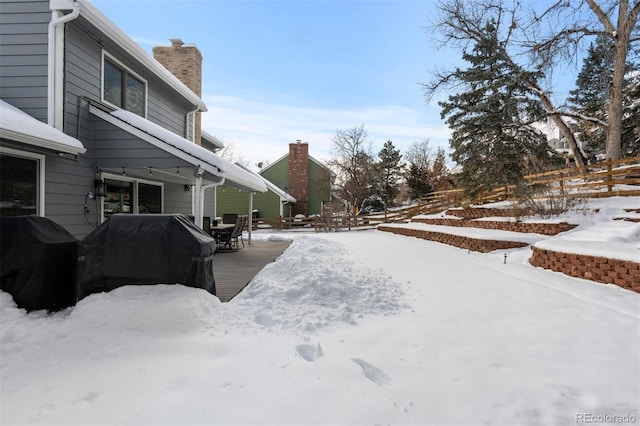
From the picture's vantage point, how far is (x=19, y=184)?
4.91 meters

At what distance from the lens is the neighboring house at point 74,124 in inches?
193

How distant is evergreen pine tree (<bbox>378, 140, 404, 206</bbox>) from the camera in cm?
2969

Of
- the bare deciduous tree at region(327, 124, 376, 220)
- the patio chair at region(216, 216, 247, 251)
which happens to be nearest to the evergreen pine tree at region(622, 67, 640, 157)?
the bare deciduous tree at region(327, 124, 376, 220)

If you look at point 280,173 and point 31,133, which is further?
point 280,173

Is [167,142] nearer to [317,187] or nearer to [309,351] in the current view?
[309,351]

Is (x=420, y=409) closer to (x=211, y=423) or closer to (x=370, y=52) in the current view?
(x=211, y=423)

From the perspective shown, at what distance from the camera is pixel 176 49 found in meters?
10.9

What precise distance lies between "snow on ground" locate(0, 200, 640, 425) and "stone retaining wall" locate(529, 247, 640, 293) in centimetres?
21

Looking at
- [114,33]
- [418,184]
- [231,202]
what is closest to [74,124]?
[114,33]

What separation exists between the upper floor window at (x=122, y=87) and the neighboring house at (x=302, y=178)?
61.7 feet

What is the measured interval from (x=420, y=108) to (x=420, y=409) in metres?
15.5

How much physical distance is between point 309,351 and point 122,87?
7.30m

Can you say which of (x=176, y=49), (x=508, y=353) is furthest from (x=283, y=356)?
(x=176, y=49)

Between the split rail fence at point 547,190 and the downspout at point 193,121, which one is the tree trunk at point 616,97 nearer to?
the split rail fence at point 547,190
